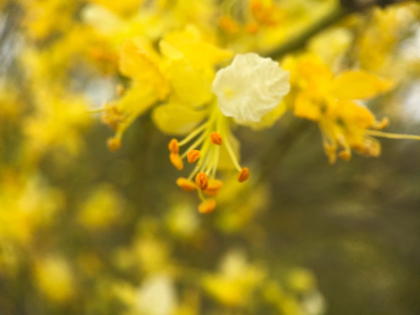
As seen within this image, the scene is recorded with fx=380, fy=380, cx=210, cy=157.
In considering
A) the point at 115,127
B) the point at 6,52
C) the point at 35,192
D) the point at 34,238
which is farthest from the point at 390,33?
the point at 34,238

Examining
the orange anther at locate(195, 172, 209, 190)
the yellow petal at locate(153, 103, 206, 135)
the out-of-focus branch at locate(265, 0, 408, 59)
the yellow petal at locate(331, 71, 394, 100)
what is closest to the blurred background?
the out-of-focus branch at locate(265, 0, 408, 59)

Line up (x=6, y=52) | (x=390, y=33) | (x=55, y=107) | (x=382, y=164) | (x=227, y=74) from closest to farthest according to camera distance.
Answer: (x=227, y=74) < (x=390, y=33) < (x=6, y=52) < (x=55, y=107) < (x=382, y=164)

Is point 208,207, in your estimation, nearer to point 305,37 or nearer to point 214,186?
point 214,186

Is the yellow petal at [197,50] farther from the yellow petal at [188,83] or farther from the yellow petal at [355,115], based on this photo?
the yellow petal at [355,115]

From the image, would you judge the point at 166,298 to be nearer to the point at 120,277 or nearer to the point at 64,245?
the point at 120,277

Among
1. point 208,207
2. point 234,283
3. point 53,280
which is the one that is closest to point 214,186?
point 208,207

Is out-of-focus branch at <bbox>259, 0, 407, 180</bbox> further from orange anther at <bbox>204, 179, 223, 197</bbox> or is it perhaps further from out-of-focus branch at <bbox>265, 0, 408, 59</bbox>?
orange anther at <bbox>204, 179, 223, 197</bbox>

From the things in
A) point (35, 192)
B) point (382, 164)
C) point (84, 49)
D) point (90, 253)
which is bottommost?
point (382, 164)
